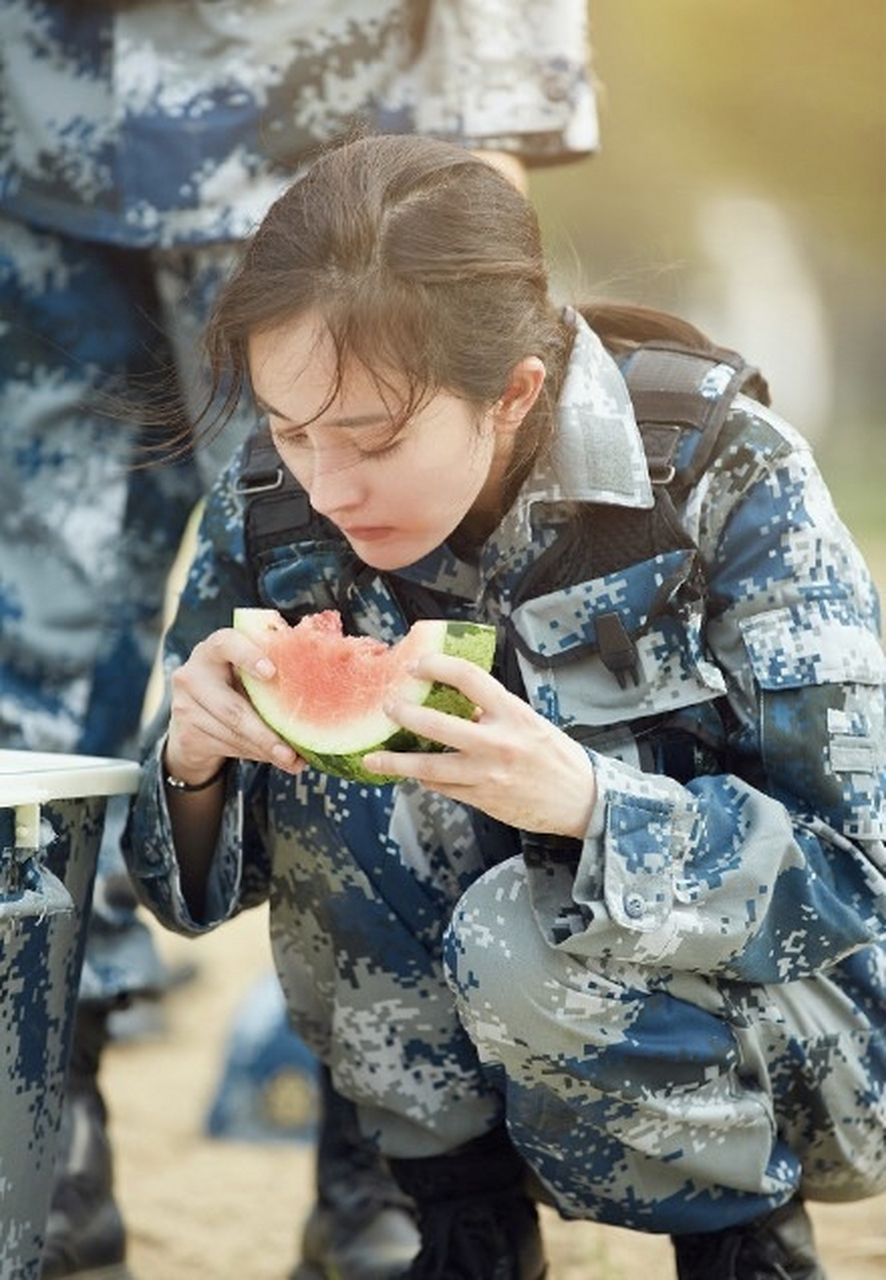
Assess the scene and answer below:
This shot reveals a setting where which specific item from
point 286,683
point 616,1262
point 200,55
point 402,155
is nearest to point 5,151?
point 200,55

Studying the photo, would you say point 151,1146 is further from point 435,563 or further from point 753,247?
point 753,247

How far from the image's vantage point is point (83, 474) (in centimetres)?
343

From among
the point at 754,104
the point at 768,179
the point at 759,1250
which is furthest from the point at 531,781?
the point at 754,104

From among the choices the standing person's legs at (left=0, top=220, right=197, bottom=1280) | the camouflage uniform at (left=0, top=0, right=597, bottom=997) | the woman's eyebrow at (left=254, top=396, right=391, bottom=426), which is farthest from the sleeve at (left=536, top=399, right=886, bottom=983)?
the standing person's legs at (left=0, top=220, right=197, bottom=1280)

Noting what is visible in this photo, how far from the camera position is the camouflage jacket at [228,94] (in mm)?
3268

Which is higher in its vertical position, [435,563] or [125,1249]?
[435,563]

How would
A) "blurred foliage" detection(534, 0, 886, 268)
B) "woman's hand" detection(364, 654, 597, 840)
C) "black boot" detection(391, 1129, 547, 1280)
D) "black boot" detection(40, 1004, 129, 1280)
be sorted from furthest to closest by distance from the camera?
1. "blurred foliage" detection(534, 0, 886, 268)
2. "black boot" detection(40, 1004, 129, 1280)
3. "black boot" detection(391, 1129, 547, 1280)
4. "woman's hand" detection(364, 654, 597, 840)

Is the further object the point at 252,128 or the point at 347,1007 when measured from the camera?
the point at 252,128

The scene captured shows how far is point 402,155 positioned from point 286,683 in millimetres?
576

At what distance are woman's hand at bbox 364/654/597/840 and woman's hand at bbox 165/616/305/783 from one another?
0.18m

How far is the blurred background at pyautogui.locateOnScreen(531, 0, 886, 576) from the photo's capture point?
50.6 ft

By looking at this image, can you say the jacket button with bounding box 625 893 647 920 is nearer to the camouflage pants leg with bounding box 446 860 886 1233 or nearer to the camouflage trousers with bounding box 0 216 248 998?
the camouflage pants leg with bounding box 446 860 886 1233

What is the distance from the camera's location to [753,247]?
1686 centimetres

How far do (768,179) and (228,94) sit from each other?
16.2 meters
